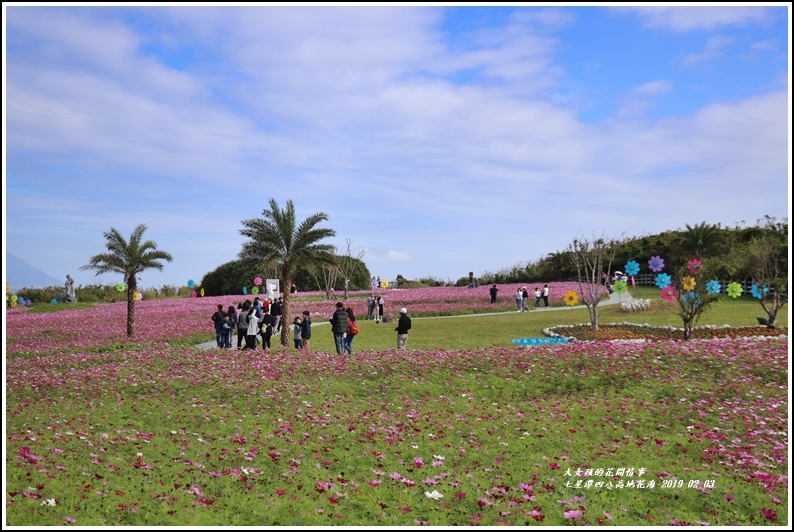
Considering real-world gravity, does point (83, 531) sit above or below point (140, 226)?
below

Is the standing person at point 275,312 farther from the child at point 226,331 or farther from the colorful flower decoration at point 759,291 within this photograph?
the colorful flower decoration at point 759,291

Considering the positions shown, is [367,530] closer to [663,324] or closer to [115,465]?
[115,465]

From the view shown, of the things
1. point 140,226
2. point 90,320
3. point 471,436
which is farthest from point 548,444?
point 90,320

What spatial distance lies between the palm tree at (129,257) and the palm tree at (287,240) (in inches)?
351

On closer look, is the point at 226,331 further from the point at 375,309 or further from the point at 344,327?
the point at 375,309

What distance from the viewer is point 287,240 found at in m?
30.3

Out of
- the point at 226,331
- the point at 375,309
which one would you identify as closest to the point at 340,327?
the point at 226,331

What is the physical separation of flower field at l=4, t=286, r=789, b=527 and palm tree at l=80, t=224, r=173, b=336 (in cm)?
1413

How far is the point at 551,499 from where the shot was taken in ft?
32.0

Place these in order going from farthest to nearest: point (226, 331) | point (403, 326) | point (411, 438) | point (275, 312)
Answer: point (275, 312), point (226, 331), point (403, 326), point (411, 438)

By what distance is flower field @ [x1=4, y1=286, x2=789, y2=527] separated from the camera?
9.30 meters

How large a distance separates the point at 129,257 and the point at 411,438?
28.2 m

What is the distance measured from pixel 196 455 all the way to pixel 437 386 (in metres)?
7.74

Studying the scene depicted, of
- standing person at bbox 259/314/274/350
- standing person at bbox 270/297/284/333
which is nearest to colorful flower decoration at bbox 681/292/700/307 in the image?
standing person at bbox 259/314/274/350
